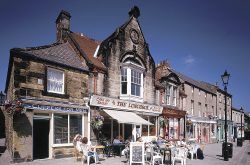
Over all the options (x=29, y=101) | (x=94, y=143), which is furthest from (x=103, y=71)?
(x=29, y=101)

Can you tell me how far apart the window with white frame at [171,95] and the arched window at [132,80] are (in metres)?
5.78

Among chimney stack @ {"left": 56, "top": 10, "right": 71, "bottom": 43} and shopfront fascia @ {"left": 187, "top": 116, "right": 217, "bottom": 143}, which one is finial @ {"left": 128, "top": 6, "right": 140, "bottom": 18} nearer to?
chimney stack @ {"left": 56, "top": 10, "right": 71, "bottom": 43}

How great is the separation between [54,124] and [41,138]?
1269 mm

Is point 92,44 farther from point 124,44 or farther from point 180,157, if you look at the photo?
point 180,157

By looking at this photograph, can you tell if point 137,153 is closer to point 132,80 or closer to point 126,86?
point 126,86

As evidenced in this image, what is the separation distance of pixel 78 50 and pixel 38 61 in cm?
446

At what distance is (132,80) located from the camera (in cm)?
2052

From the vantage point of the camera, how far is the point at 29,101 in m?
13.0

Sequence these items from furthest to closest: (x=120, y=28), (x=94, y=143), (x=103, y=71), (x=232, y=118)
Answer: (x=232, y=118), (x=120, y=28), (x=103, y=71), (x=94, y=143)

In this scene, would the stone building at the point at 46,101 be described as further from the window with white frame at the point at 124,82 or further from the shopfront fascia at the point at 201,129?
the shopfront fascia at the point at 201,129

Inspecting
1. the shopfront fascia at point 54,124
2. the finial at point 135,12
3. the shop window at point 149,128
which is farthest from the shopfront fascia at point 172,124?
the shopfront fascia at point 54,124

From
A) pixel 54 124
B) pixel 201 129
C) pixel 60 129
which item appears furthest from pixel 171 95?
pixel 54 124

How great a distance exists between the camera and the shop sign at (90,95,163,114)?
16959mm

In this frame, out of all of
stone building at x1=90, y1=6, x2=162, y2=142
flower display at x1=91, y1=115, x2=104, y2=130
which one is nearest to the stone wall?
flower display at x1=91, y1=115, x2=104, y2=130
